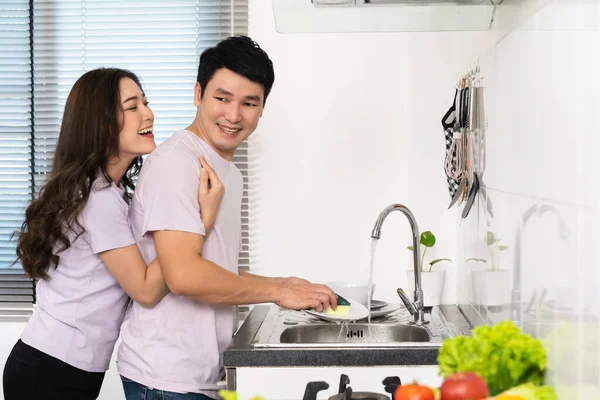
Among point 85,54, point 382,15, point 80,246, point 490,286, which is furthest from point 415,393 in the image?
point 85,54

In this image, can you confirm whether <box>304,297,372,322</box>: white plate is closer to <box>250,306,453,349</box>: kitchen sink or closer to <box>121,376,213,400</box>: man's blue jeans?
<box>250,306,453,349</box>: kitchen sink

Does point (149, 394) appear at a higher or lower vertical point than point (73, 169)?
lower

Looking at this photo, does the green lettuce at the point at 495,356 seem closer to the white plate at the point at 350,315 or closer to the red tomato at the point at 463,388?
the red tomato at the point at 463,388

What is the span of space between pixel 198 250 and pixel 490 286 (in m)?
0.72

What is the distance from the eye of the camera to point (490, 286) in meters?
1.94

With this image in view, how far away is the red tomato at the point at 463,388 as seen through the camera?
0.96 meters

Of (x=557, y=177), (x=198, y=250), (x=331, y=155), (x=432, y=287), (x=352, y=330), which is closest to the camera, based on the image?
(x=557, y=177)

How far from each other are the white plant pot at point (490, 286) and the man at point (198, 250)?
1.30 feet

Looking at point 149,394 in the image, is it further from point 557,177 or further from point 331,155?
point 331,155

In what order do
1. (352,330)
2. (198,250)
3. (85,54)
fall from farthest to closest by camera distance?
1. (85,54)
2. (352,330)
3. (198,250)

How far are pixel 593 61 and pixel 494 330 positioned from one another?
0.42 m

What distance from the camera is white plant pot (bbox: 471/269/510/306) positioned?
1.74 m

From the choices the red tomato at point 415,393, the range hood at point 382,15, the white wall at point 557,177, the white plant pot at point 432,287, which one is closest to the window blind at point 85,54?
the range hood at point 382,15

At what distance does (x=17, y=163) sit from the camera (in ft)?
10.8
